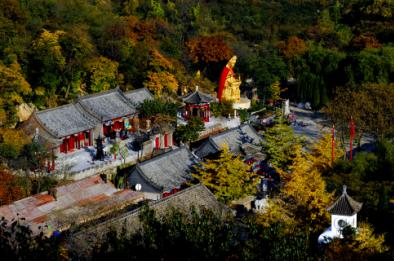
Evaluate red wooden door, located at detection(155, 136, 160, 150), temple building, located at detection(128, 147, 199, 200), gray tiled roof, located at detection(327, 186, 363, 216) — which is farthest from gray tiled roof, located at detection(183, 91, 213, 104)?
gray tiled roof, located at detection(327, 186, 363, 216)

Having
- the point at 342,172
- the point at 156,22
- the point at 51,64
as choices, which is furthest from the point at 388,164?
the point at 156,22

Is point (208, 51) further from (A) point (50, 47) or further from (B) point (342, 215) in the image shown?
(B) point (342, 215)

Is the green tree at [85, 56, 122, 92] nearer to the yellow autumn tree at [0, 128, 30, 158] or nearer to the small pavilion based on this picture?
the small pavilion

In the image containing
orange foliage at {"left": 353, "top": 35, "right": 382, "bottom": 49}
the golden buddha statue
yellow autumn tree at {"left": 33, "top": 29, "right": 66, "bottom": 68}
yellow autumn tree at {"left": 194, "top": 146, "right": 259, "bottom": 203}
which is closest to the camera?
yellow autumn tree at {"left": 194, "top": 146, "right": 259, "bottom": 203}

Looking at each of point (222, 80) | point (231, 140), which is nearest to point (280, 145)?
point (231, 140)

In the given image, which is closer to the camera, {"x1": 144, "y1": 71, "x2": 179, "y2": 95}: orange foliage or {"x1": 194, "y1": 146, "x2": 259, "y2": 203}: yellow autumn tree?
{"x1": 194, "y1": 146, "x2": 259, "y2": 203}: yellow autumn tree

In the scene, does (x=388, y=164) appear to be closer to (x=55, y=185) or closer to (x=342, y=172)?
(x=342, y=172)

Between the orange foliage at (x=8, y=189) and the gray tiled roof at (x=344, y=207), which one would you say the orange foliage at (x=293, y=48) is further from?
the gray tiled roof at (x=344, y=207)

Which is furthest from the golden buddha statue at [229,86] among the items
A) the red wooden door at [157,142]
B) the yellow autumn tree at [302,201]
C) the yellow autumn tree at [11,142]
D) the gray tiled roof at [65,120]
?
the yellow autumn tree at [302,201]

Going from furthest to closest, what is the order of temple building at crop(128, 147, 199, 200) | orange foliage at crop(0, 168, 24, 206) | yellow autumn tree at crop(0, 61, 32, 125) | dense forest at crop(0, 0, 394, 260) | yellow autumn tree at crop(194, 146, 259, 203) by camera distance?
yellow autumn tree at crop(0, 61, 32, 125), temple building at crop(128, 147, 199, 200), yellow autumn tree at crop(194, 146, 259, 203), orange foliage at crop(0, 168, 24, 206), dense forest at crop(0, 0, 394, 260)
